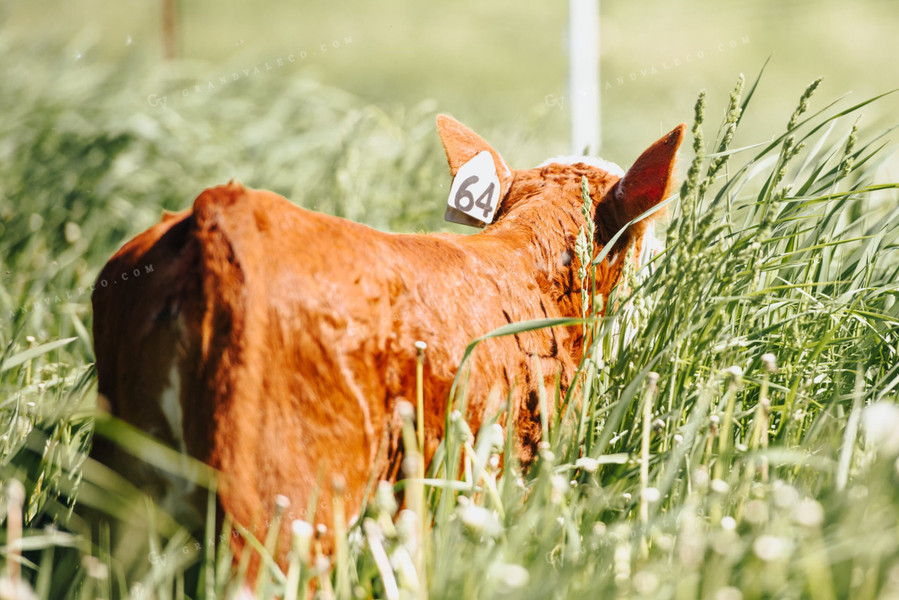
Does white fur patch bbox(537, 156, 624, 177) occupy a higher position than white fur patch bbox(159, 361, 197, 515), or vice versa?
white fur patch bbox(537, 156, 624, 177)

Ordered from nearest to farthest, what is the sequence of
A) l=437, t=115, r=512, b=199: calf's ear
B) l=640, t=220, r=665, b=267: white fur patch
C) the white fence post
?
l=640, t=220, r=665, b=267: white fur patch
l=437, t=115, r=512, b=199: calf's ear
the white fence post

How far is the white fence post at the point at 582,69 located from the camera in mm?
5000

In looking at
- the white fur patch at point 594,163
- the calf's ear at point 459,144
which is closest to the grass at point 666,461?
the white fur patch at point 594,163

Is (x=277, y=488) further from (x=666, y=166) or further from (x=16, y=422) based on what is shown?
(x=666, y=166)

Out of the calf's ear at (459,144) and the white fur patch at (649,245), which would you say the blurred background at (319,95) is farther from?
the calf's ear at (459,144)

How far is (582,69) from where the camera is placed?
A: 5188mm

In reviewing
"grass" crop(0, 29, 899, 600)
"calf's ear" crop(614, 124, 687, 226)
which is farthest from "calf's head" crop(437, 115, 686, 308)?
"grass" crop(0, 29, 899, 600)

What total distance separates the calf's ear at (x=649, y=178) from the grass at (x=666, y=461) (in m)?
0.14

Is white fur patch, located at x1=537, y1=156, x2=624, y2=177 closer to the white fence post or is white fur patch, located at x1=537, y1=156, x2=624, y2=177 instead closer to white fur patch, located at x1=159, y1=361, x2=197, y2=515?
white fur patch, located at x1=159, y1=361, x2=197, y2=515

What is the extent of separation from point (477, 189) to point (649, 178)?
56 cm

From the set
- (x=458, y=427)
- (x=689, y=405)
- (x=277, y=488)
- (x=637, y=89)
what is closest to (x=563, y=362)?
(x=689, y=405)

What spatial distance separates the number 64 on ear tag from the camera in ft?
8.66

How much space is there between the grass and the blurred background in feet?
1.57

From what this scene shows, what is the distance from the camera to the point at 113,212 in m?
4.73
